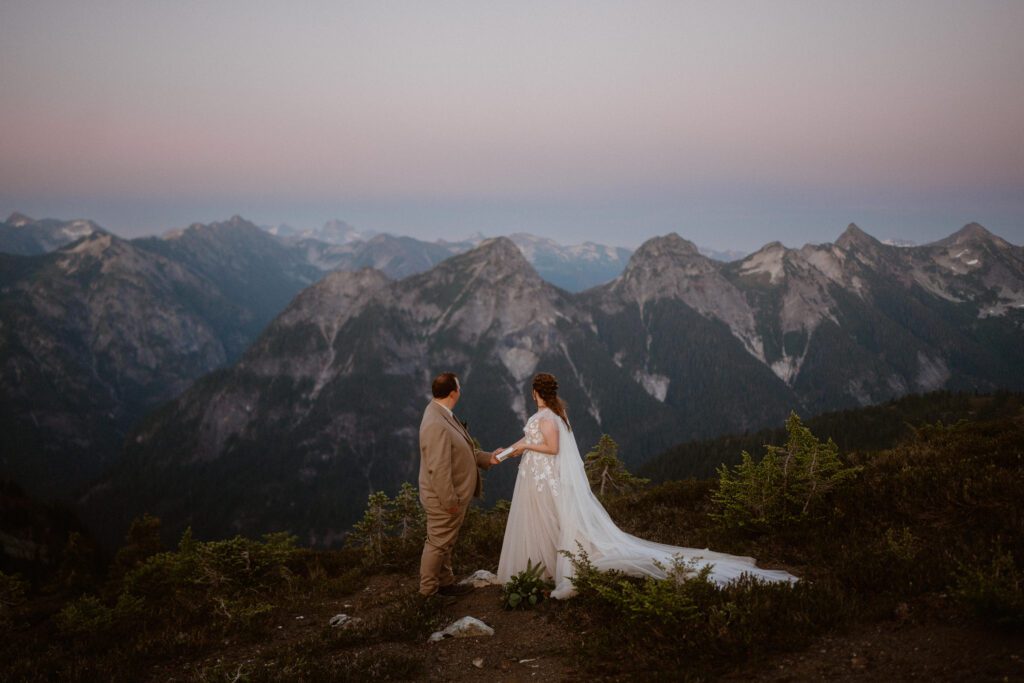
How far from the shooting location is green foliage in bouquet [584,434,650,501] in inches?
730

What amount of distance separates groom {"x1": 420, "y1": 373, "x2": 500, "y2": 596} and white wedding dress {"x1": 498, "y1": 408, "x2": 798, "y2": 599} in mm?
935

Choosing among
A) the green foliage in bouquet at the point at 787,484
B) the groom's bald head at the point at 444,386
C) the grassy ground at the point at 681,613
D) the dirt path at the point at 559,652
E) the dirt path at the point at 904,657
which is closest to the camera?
the dirt path at the point at 904,657

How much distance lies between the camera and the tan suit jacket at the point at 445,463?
29.1 ft

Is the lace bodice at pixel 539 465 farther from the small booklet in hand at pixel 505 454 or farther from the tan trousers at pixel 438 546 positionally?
the tan trousers at pixel 438 546

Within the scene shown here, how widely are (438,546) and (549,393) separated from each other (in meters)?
3.60

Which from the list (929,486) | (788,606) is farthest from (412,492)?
(929,486)

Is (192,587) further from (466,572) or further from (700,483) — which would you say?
(700,483)

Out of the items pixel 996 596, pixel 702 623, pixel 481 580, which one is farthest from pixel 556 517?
pixel 996 596

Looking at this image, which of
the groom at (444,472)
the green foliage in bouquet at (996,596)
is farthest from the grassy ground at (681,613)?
the groom at (444,472)

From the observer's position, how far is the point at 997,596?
520cm

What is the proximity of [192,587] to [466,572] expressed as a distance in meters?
7.69

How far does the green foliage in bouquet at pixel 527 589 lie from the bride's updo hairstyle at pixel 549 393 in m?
2.80

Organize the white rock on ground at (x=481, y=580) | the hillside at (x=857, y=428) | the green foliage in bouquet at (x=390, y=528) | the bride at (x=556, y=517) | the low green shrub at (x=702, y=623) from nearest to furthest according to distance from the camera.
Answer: the low green shrub at (x=702, y=623) → the bride at (x=556, y=517) → the white rock on ground at (x=481, y=580) → the green foliage in bouquet at (x=390, y=528) → the hillside at (x=857, y=428)

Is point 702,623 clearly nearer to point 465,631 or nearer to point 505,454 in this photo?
point 465,631
